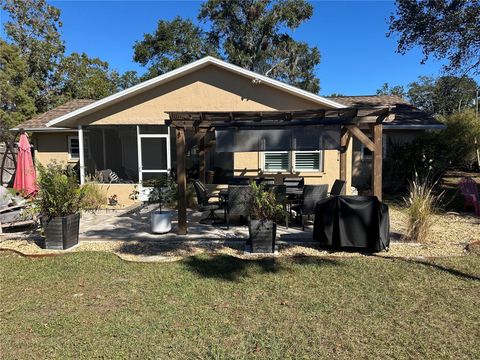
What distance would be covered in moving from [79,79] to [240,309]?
30.6 meters

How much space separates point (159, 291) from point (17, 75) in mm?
26540

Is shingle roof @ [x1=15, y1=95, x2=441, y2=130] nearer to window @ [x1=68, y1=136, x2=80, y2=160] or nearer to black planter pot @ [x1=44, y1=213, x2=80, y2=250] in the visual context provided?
Answer: window @ [x1=68, y1=136, x2=80, y2=160]

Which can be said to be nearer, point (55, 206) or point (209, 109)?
point (55, 206)

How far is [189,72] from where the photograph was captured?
12.5 metres

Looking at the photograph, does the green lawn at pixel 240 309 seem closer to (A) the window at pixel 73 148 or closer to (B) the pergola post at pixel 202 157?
(B) the pergola post at pixel 202 157

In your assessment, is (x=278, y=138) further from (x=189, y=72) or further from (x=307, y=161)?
(x=189, y=72)

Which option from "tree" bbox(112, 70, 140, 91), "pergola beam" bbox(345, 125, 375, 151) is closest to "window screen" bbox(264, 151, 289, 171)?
"pergola beam" bbox(345, 125, 375, 151)

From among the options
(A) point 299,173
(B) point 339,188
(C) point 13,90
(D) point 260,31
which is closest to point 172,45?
Answer: (D) point 260,31

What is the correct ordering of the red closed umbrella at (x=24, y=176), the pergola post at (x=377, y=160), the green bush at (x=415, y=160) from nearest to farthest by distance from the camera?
the pergola post at (x=377, y=160), the red closed umbrella at (x=24, y=176), the green bush at (x=415, y=160)

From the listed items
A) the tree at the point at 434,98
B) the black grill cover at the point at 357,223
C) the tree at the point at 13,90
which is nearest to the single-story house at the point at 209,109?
the black grill cover at the point at 357,223

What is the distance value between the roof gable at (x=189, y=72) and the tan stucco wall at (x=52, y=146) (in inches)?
98.8

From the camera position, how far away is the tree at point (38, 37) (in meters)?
27.2

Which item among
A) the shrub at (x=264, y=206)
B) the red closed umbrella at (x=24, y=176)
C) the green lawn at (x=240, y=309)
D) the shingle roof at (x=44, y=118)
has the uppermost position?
the shingle roof at (x=44, y=118)

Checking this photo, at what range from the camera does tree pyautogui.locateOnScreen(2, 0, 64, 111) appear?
27.2 meters
